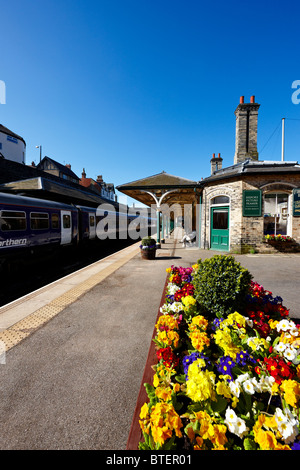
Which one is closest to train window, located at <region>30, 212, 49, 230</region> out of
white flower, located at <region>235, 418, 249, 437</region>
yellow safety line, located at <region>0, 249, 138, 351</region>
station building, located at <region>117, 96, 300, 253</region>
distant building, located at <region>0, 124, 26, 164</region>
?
yellow safety line, located at <region>0, 249, 138, 351</region>

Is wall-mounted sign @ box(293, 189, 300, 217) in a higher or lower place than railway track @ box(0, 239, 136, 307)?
higher

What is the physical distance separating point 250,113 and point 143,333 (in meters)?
14.9

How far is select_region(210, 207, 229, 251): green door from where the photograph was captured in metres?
11.8

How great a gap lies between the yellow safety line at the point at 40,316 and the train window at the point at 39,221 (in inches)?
169

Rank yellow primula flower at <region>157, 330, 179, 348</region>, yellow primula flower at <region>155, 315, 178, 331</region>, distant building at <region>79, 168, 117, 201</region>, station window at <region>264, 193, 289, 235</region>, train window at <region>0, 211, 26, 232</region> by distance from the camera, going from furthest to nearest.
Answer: distant building at <region>79, 168, 117, 201</region> → station window at <region>264, 193, 289, 235</region> → train window at <region>0, 211, 26, 232</region> → yellow primula flower at <region>155, 315, 178, 331</region> → yellow primula flower at <region>157, 330, 179, 348</region>

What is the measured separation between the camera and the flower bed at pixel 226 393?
1.39 meters

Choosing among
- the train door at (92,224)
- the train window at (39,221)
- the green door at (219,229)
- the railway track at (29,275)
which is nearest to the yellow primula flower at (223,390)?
the railway track at (29,275)

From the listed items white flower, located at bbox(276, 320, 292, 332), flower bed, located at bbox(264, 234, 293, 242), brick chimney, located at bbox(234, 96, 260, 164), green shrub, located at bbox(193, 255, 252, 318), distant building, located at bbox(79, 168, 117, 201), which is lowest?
white flower, located at bbox(276, 320, 292, 332)

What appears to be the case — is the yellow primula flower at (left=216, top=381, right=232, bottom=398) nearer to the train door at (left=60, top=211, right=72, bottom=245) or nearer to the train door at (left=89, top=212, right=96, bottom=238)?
the train door at (left=60, top=211, right=72, bottom=245)

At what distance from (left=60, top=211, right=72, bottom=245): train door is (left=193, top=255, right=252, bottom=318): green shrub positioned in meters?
9.95

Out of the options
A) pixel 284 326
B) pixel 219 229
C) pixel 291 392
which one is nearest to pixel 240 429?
pixel 291 392

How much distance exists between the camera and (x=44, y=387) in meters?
2.44
